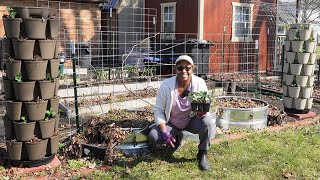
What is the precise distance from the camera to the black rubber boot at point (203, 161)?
423 cm

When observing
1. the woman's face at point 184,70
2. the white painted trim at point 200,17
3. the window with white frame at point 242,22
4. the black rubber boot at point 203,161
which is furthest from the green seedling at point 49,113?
the window with white frame at point 242,22

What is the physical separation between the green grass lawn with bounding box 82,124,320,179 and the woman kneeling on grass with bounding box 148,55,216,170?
23 centimetres

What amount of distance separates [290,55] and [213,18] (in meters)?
6.30

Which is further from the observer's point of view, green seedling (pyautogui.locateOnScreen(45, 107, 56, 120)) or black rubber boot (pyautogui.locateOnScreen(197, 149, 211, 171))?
black rubber boot (pyautogui.locateOnScreen(197, 149, 211, 171))

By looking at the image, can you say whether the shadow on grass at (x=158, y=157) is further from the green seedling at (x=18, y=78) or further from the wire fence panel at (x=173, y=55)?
the wire fence panel at (x=173, y=55)

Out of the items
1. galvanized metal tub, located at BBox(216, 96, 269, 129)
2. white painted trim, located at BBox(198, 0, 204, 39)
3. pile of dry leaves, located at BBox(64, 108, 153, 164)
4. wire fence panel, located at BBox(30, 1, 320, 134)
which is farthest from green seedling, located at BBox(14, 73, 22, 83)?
white painted trim, located at BBox(198, 0, 204, 39)

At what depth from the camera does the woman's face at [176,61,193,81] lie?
4215 mm

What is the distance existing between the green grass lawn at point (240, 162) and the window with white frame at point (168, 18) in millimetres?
9163

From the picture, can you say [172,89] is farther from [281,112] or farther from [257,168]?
[281,112]

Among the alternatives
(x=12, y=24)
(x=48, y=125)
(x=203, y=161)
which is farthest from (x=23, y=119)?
(x=203, y=161)

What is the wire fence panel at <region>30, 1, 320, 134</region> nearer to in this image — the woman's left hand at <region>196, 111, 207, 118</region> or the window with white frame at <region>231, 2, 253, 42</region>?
the window with white frame at <region>231, 2, 253, 42</region>

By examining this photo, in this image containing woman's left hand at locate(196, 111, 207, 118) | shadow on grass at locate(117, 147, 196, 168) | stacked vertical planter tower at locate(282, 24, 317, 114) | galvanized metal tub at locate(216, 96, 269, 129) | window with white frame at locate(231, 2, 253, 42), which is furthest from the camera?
window with white frame at locate(231, 2, 253, 42)

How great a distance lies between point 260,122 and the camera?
600 cm

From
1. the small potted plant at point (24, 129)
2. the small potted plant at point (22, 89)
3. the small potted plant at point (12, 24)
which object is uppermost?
the small potted plant at point (12, 24)
